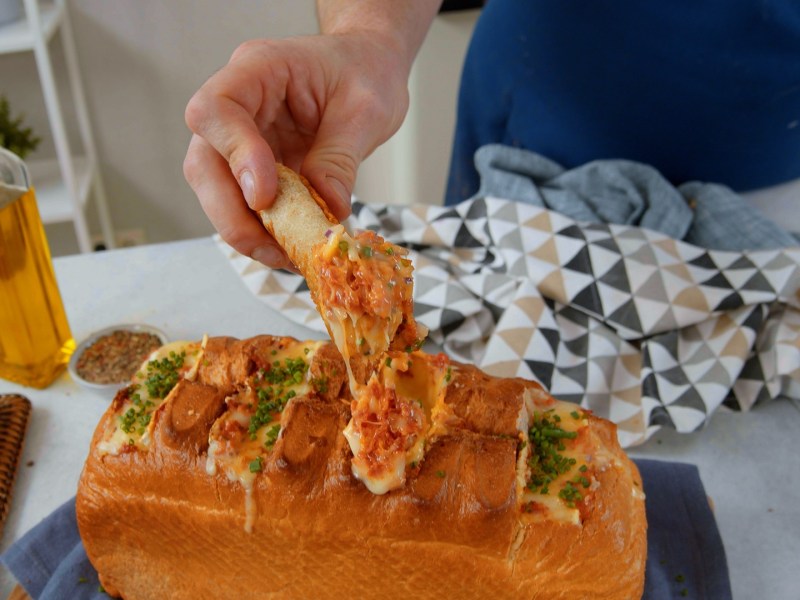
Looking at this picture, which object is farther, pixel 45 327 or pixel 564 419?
pixel 45 327

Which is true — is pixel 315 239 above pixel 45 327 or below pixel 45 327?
above

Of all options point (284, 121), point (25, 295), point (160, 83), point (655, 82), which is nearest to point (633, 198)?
point (655, 82)

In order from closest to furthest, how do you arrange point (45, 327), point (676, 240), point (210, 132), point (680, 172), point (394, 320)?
1. point (394, 320)
2. point (210, 132)
3. point (45, 327)
4. point (676, 240)
5. point (680, 172)

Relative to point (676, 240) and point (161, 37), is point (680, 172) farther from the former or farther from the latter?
point (161, 37)

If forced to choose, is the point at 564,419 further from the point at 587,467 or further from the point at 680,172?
the point at 680,172

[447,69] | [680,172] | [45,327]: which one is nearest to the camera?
[45,327]

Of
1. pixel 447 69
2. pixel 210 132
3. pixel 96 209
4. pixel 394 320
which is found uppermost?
pixel 210 132

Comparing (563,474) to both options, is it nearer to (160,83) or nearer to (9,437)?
(9,437)

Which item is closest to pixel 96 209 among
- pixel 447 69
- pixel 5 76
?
pixel 5 76
